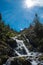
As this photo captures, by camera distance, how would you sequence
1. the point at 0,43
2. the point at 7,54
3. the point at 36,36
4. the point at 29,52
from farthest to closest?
the point at 36,36
the point at 29,52
the point at 0,43
the point at 7,54

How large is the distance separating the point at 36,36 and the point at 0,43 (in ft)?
63.1

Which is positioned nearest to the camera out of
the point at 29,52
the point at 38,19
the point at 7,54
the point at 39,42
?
the point at 7,54

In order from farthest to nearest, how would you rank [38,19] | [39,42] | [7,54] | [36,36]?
[38,19] < [36,36] < [39,42] < [7,54]

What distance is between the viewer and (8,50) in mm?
50812

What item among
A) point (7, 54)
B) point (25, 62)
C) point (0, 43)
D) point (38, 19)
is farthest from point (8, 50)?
point (38, 19)

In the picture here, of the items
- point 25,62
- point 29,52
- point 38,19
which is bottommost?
point 25,62

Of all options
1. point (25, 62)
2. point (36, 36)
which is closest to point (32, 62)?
point (25, 62)

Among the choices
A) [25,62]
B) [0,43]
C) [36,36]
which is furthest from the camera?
[36,36]

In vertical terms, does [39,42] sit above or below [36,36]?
below

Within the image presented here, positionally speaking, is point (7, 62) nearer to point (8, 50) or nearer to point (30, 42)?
point (8, 50)

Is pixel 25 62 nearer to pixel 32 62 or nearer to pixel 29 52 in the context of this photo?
pixel 32 62

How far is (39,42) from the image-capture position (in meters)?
63.4

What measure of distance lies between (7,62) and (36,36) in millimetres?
27442

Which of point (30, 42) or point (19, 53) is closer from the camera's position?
point (19, 53)
